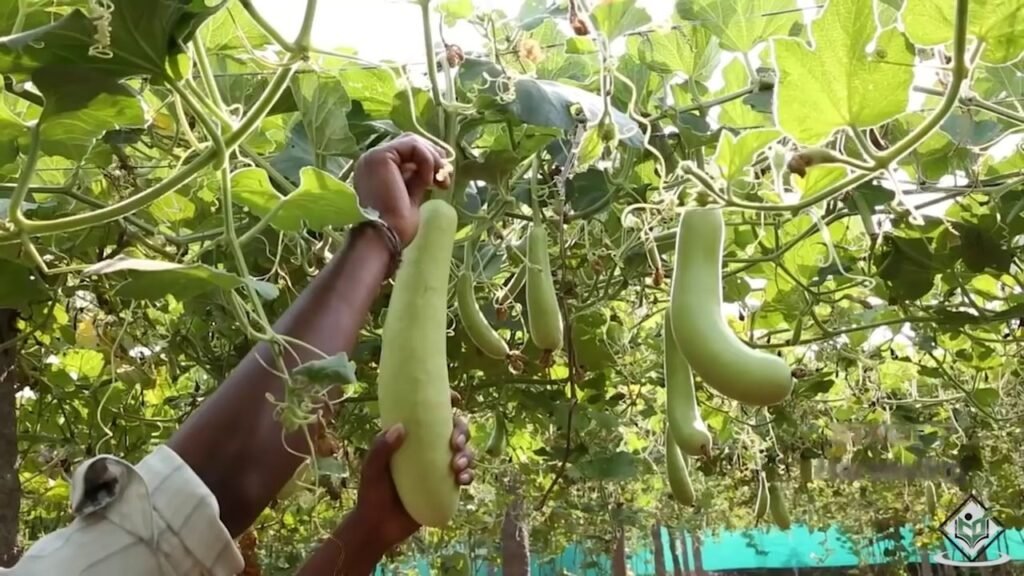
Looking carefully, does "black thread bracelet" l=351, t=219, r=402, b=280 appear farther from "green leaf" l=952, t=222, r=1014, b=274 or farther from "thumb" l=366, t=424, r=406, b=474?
"green leaf" l=952, t=222, r=1014, b=274

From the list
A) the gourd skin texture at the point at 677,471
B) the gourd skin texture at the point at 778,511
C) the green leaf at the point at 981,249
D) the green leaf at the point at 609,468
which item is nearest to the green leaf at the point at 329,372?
the gourd skin texture at the point at 677,471

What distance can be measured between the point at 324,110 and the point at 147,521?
44 cm

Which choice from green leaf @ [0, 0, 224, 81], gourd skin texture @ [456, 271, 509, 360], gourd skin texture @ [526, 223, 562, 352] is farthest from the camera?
gourd skin texture @ [456, 271, 509, 360]

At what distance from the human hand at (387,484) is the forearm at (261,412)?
7 centimetres

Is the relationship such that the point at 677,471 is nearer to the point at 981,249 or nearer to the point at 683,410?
the point at 683,410

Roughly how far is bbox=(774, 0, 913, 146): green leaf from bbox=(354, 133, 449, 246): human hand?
15.1 inches

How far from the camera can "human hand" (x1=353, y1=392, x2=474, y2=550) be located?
0.91 metres

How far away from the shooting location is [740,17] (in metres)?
1.10

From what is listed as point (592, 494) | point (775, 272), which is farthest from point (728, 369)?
point (592, 494)

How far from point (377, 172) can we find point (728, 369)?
40 cm

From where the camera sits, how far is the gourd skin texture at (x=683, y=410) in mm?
1013

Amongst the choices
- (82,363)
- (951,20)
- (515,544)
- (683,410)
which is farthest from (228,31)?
(515,544)

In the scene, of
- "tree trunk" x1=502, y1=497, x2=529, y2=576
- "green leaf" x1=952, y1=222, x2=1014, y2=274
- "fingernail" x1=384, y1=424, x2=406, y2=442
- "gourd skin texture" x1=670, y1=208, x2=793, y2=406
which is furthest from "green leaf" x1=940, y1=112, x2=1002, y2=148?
"tree trunk" x1=502, y1=497, x2=529, y2=576

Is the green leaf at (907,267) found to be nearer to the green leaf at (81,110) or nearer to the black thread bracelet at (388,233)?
the black thread bracelet at (388,233)
